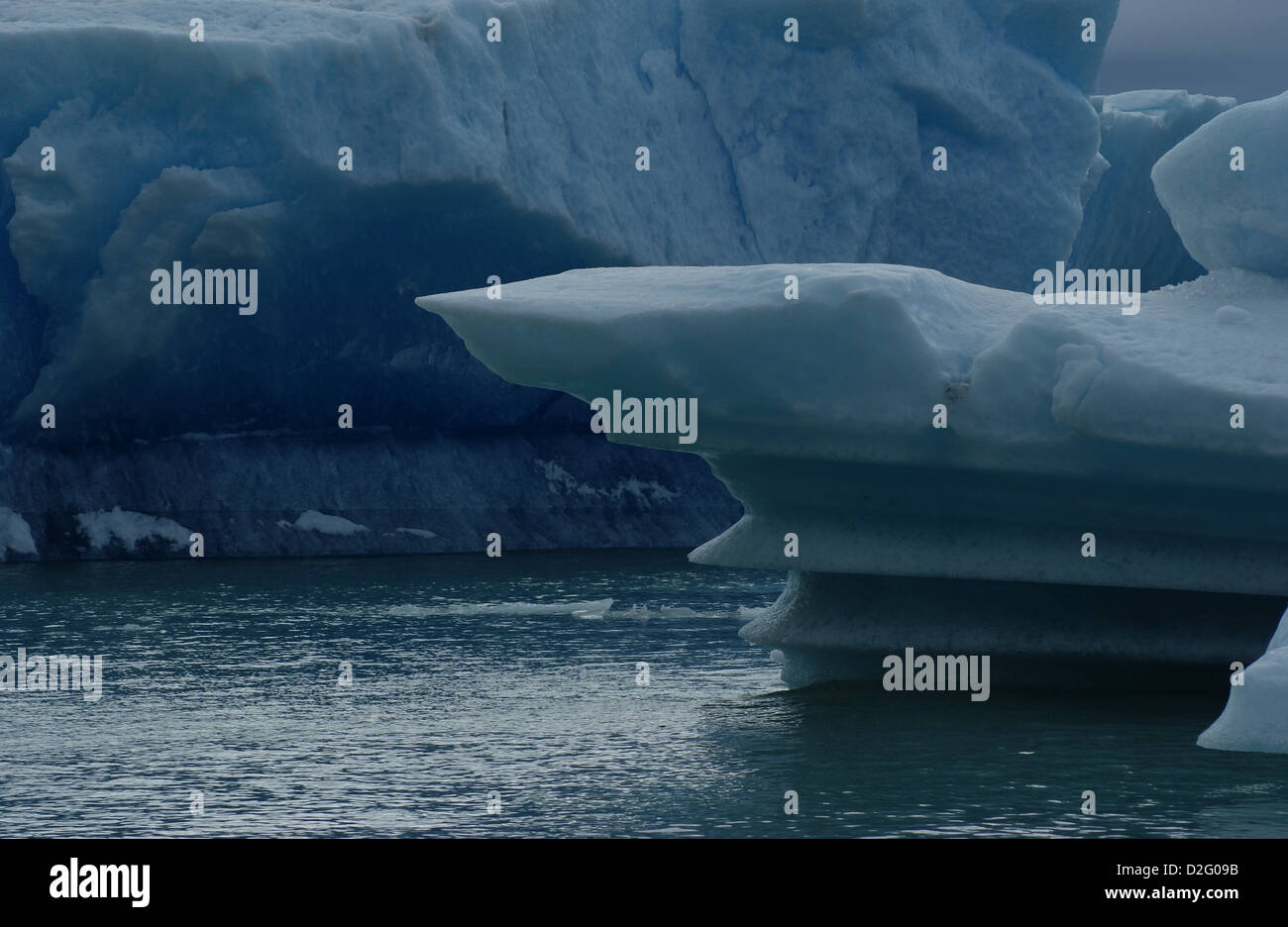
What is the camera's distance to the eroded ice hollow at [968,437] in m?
7.50

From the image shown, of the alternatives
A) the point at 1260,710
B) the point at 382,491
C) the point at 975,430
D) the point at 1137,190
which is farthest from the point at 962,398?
the point at 1137,190

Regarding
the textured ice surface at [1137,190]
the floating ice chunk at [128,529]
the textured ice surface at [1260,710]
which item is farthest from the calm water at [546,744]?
the textured ice surface at [1137,190]

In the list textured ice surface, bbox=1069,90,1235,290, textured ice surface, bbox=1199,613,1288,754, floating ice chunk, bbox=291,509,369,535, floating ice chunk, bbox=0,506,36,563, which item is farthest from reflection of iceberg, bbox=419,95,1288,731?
textured ice surface, bbox=1069,90,1235,290

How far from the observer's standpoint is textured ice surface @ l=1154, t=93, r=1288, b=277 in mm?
8383

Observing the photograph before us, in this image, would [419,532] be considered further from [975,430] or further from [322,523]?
[975,430]

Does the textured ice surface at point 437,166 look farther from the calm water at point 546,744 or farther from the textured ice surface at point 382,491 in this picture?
the calm water at point 546,744

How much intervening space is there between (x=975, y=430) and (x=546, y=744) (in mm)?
2113

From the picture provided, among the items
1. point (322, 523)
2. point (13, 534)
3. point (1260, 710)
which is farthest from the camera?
point (322, 523)

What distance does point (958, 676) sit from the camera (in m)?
9.02

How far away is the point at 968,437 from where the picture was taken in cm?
770

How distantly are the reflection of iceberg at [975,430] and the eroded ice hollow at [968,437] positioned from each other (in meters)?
0.01

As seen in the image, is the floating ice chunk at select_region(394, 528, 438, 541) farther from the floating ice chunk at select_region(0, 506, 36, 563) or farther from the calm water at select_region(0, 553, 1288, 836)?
the calm water at select_region(0, 553, 1288, 836)

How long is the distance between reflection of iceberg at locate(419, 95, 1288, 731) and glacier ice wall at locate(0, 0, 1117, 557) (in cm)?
891

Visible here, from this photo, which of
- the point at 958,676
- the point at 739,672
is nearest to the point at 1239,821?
the point at 958,676
